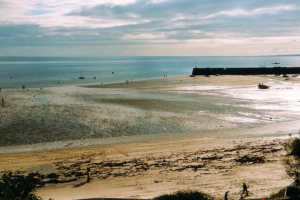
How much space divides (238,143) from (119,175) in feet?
32.9

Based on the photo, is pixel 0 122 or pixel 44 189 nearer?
pixel 44 189

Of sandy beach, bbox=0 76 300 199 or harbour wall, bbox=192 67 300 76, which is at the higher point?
harbour wall, bbox=192 67 300 76

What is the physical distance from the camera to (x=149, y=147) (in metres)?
19.3

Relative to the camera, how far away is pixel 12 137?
72.9ft

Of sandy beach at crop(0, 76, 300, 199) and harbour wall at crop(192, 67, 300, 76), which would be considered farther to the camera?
harbour wall at crop(192, 67, 300, 76)

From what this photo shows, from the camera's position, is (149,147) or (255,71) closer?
(149,147)

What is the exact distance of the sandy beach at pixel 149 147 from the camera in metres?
13.4

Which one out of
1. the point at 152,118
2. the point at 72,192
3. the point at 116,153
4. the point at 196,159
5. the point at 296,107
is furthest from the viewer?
the point at 296,107

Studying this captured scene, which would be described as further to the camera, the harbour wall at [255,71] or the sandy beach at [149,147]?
the harbour wall at [255,71]

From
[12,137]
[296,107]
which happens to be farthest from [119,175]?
[296,107]

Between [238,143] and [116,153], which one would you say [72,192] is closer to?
[116,153]

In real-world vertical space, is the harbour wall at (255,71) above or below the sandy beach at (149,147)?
above

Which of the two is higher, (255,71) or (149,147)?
(255,71)

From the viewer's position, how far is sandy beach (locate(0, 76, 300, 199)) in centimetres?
1341
